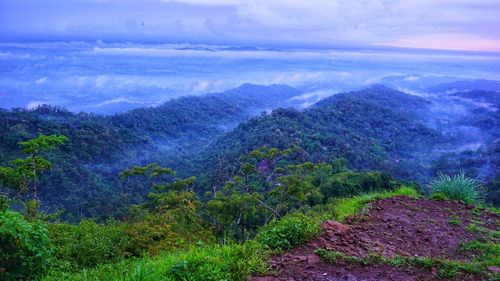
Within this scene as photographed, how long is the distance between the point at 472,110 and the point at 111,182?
8183cm

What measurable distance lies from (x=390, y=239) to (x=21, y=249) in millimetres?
4990

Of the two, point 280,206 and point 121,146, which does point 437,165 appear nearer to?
point 280,206

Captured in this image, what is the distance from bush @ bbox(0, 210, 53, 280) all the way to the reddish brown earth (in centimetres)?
284

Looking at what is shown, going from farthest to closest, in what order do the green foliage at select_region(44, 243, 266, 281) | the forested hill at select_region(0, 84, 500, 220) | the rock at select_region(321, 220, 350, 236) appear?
1. the forested hill at select_region(0, 84, 500, 220)
2. the rock at select_region(321, 220, 350, 236)
3. the green foliage at select_region(44, 243, 266, 281)

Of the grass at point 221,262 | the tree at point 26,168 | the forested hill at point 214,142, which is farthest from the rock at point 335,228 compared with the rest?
the forested hill at point 214,142

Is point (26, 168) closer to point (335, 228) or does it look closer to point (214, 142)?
point (335, 228)

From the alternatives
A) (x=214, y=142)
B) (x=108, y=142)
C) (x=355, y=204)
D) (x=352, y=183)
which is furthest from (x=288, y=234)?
(x=214, y=142)

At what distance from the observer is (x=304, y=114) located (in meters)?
60.8

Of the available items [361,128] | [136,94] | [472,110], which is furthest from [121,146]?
[136,94]

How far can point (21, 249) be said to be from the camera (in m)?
4.89

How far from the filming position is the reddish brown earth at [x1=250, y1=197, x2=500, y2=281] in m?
4.55

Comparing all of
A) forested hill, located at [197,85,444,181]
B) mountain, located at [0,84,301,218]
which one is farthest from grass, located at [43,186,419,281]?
forested hill, located at [197,85,444,181]

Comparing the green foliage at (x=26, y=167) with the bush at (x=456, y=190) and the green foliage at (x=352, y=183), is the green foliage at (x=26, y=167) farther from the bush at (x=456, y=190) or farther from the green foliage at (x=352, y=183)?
the bush at (x=456, y=190)

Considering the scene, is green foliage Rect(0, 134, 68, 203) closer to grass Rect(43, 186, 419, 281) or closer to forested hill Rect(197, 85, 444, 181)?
grass Rect(43, 186, 419, 281)
